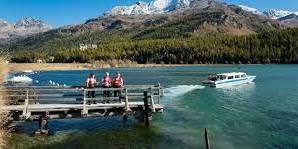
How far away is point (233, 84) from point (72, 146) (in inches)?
2291

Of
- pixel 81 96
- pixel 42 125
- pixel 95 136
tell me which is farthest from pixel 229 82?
pixel 42 125

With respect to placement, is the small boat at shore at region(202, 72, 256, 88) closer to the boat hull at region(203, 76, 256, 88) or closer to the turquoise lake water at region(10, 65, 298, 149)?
the boat hull at region(203, 76, 256, 88)

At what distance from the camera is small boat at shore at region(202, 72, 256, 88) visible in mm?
79500

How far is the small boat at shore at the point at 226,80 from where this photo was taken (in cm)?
7950

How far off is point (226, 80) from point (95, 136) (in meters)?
51.4

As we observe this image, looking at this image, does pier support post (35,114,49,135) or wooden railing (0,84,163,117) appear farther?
wooden railing (0,84,163,117)

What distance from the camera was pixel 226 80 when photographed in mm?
81375

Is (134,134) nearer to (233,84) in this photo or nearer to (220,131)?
(220,131)

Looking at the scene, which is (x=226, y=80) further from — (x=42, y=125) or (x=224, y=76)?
(x=42, y=125)

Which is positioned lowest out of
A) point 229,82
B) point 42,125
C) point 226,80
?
point 229,82

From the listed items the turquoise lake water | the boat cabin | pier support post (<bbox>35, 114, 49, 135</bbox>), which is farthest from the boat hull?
pier support post (<bbox>35, 114, 49, 135</bbox>)

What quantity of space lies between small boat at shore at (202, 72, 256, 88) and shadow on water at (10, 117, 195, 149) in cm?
4148

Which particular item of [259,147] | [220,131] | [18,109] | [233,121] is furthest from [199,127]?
[18,109]

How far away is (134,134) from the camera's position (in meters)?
34.0
